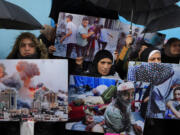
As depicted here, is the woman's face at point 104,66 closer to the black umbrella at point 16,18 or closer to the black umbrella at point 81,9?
the black umbrella at point 81,9

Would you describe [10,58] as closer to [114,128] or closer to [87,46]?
[87,46]

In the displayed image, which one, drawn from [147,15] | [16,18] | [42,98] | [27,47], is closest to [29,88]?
[42,98]

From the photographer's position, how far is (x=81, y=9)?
9.98ft

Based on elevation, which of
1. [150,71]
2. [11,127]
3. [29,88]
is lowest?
[11,127]

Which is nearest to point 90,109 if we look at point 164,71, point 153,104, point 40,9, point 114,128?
point 114,128

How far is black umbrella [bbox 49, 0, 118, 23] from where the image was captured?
119 inches

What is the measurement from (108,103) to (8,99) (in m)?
0.93

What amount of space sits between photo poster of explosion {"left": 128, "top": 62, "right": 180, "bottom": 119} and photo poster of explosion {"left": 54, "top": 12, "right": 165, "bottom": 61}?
1.06 ft

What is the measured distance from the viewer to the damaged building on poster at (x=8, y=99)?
261cm

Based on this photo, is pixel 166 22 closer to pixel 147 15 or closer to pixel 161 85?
pixel 147 15

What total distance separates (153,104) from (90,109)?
61 cm

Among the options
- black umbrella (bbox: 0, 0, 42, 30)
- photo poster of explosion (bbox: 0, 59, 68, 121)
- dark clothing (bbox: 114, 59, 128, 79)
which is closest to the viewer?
black umbrella (bbox: 0, 0, 42, 30)

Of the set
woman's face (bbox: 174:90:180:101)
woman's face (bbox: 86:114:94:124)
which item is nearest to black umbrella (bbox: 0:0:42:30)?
woman's face (bbox: 86:114:94:124)

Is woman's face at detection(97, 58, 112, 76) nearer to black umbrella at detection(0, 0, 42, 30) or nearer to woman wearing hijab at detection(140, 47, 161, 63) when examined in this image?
woman wearing hijab at detection(140, 47, 161, 63)
